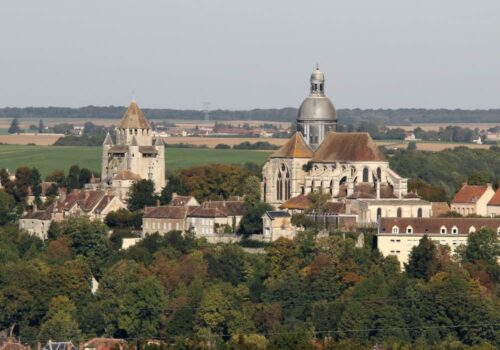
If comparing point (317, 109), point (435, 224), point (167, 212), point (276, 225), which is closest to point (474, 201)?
point (435, 224)

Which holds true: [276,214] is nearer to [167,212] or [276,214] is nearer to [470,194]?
[167,212]

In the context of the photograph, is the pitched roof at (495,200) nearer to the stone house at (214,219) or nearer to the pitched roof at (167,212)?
the stone house at (214,219)

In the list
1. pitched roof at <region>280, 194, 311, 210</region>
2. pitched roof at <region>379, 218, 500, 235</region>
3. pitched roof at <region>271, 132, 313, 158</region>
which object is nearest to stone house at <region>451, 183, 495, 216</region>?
pitched roof at <region>379, 218, 500, 235</region>

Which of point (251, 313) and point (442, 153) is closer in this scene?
point (251, 313)

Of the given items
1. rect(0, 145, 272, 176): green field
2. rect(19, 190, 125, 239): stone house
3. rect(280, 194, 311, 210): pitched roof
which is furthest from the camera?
rect(0, 145, 272, 176): green field

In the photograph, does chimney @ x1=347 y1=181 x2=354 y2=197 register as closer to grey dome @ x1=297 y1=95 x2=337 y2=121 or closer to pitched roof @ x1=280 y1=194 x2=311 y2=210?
pitched roof @ x1=280 y1=194 x2=311 y2=210

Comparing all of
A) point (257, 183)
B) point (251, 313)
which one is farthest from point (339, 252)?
point (257, 183)

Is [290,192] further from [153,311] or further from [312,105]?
[153,311]
